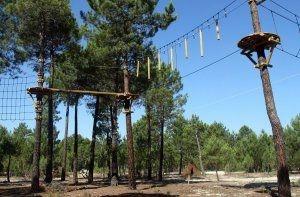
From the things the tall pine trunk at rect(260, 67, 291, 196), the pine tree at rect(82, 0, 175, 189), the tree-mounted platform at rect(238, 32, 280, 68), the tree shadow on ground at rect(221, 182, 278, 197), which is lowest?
the tree shadow on ground at rect(221, 182, 278, 197)

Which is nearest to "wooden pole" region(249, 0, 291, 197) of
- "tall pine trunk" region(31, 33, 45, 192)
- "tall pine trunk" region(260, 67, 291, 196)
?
"tall pine trunk" region(260, 67, 291, 196)

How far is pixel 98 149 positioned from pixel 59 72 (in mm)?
38943

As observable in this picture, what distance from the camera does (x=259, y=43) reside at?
1484 centimetres

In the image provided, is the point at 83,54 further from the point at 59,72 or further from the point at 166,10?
the point at 166,10

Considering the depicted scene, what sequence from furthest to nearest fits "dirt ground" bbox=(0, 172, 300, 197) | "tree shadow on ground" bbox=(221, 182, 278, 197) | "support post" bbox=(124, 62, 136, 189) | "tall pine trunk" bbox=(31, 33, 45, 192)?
1. "support post" bbox=(124, 62, 136, 189)
2. "tall pine trunk" bbox=(31, 33, 45, 192)
3. "dirt ground" bbox=(0, 172, 300, 197)
4. "tree shadow on ground" bbox=(221, 182, 278, 197)

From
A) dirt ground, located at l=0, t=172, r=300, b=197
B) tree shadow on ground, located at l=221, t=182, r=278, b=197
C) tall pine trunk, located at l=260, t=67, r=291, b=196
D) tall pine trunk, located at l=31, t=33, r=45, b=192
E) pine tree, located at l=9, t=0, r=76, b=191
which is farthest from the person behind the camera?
pine tree, located at l=9, t=0, r=76, b=191

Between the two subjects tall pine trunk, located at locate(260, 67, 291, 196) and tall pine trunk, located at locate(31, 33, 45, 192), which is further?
tall pine trunk, located at locate(31, 33, 45, 192)

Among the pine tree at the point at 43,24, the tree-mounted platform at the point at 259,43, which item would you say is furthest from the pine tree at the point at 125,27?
the tree-mounted platform at the point at 259,43

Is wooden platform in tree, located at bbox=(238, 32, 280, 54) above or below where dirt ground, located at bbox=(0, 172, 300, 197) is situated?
above

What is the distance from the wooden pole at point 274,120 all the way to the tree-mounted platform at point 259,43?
0.12 m

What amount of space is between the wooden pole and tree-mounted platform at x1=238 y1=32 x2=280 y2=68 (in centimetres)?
12

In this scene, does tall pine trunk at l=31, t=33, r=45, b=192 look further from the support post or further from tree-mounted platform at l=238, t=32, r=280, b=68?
tree-mounted platform at l=238, t=32, r=280, b=68

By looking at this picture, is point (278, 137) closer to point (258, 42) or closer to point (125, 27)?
point (258, 42)

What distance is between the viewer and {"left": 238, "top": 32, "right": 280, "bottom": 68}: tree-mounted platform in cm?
1461
